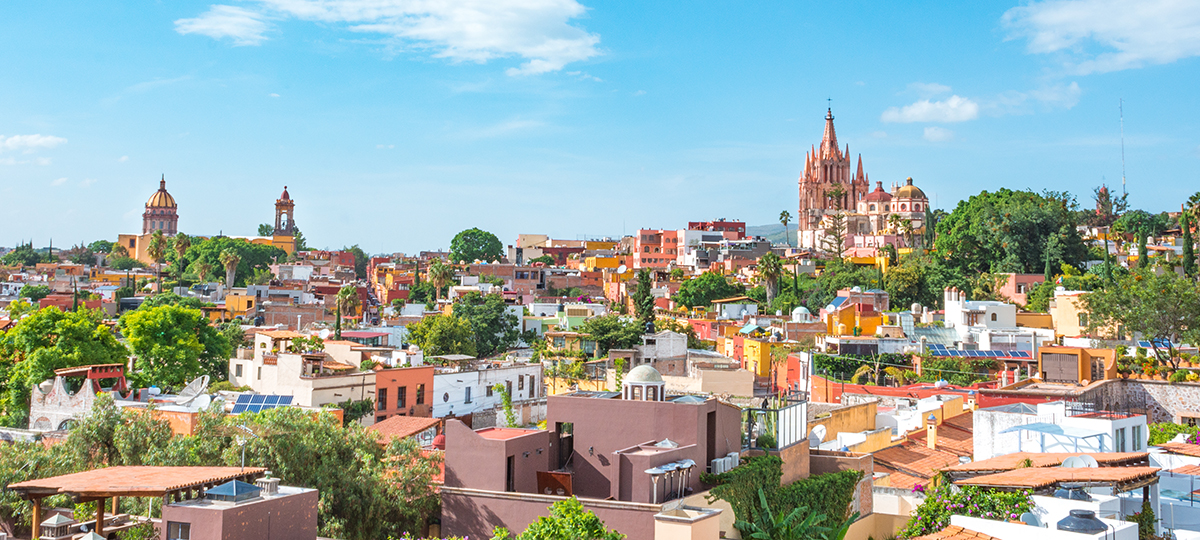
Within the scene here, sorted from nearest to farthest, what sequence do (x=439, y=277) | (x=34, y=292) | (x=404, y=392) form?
(x=404, y=392)
(x=439, y=277)
(x=34, y=292)

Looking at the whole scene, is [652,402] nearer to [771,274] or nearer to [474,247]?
[771,274]

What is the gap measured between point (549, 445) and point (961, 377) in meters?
20.4

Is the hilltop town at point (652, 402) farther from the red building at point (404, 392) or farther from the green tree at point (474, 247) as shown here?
the green tree at point (474, 247)

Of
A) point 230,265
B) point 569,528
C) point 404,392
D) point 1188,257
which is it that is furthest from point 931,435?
point 230,265

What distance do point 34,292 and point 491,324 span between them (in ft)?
108

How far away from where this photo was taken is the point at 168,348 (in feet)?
109

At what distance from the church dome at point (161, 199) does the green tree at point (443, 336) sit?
254 ft

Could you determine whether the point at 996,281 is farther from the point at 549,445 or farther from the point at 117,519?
the point at 117,519

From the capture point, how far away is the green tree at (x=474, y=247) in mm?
86188

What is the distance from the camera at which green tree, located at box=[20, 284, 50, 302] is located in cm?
6425

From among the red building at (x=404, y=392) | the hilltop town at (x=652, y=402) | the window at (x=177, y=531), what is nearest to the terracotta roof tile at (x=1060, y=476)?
the hilltop town at (x=652, y=402)

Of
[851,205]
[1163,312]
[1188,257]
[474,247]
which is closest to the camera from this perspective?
[1163,312]

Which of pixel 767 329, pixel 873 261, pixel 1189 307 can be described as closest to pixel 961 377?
pixel 1189 307

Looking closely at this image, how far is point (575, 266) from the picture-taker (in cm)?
8300
